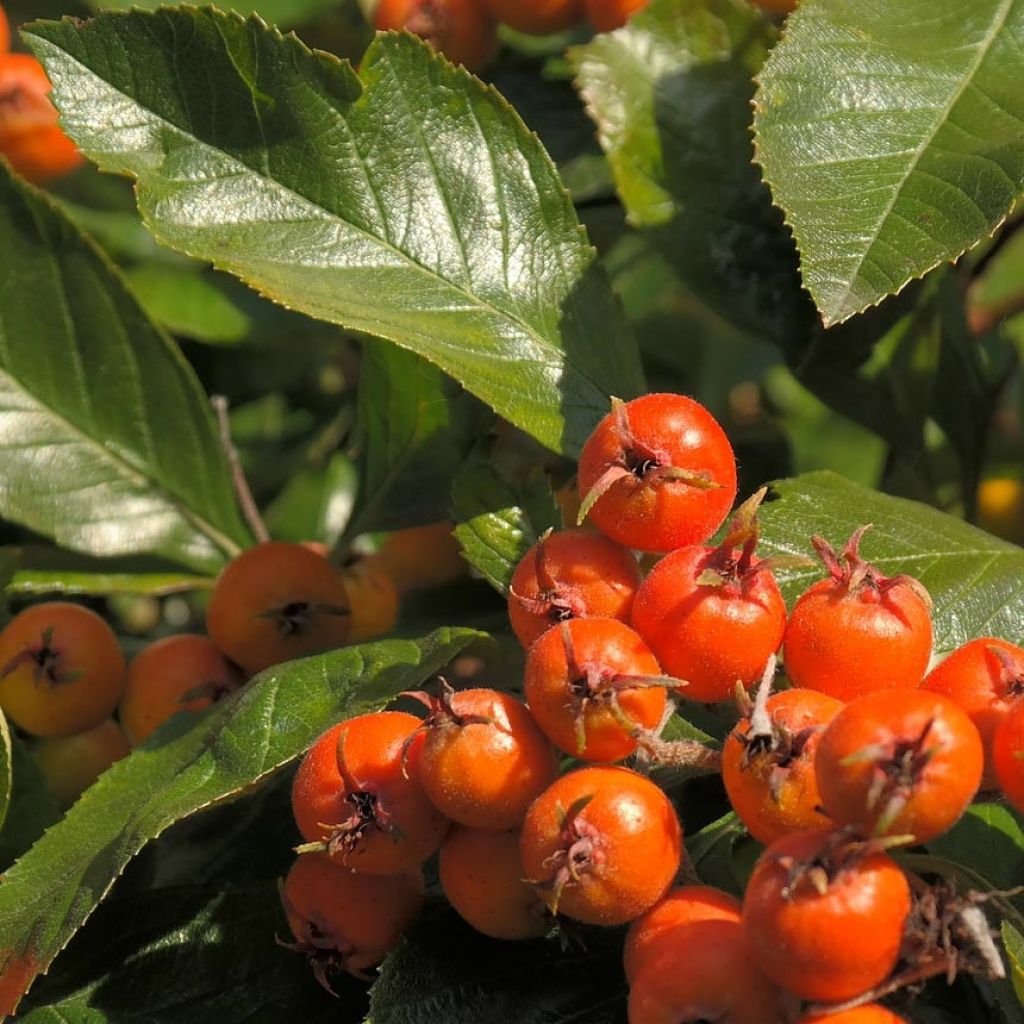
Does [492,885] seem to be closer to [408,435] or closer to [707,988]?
[707,988]

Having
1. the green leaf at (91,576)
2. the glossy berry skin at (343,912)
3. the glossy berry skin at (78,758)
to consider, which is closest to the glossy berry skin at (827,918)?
the glossy berry skin at (343,912)

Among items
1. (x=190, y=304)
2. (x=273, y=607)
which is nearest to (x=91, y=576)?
(x=273, y=607)

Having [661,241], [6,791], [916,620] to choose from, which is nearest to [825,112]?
[661,241]

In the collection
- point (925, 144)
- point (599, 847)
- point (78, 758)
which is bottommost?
point (78, 758)

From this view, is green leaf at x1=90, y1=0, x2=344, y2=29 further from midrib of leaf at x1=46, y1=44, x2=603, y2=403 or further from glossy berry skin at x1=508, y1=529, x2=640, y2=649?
Answer: glossy berry skin at x1=508, y1=529, x2=640, y2=649

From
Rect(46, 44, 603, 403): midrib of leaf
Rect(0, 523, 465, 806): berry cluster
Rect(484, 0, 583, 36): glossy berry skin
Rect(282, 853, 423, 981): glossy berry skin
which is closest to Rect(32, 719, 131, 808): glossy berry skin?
Rect(0, 523, 465, 806): berry cluster

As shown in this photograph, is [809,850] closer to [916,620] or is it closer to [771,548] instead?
[916,620]
